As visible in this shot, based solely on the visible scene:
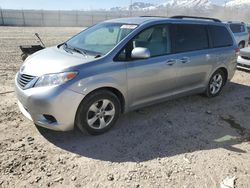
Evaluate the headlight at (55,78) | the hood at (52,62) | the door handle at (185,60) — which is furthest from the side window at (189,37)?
the headlight at (55,78)

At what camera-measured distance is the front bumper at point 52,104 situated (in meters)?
3.25

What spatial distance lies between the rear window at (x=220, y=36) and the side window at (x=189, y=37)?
0.25 m

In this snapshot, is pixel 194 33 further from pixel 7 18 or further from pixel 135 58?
pixel 7 18

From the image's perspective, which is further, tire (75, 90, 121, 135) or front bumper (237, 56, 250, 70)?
front bumper (237, 56, 250, 70)

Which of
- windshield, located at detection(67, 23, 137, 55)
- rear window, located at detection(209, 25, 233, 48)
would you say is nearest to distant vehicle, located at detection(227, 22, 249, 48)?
rear window, located at detection(209, 25, 233, 48)

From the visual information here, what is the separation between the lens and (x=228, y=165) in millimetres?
3262

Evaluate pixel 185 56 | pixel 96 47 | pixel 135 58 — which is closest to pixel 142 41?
pixel 135 58

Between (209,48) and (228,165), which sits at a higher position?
(209,48)

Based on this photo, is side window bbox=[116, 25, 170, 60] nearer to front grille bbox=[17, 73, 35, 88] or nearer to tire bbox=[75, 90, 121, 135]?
tire bbox=[75, 90, 121, 135]

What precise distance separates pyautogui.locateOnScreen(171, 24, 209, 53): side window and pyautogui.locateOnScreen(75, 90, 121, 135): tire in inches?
61.4

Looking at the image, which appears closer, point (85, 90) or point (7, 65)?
point (85, 90)

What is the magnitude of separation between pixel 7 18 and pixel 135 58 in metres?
39.4

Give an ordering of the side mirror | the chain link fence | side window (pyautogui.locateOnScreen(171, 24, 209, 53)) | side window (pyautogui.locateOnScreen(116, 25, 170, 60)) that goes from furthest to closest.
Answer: the chain link fence → side window (pyautogui.locateOnScreen(171, 24, 209, 53)) → side window (pyautogui.locateOnScreen(116, 25, 170, 60)) → the side mirror

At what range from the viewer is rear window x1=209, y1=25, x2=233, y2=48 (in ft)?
17.5
